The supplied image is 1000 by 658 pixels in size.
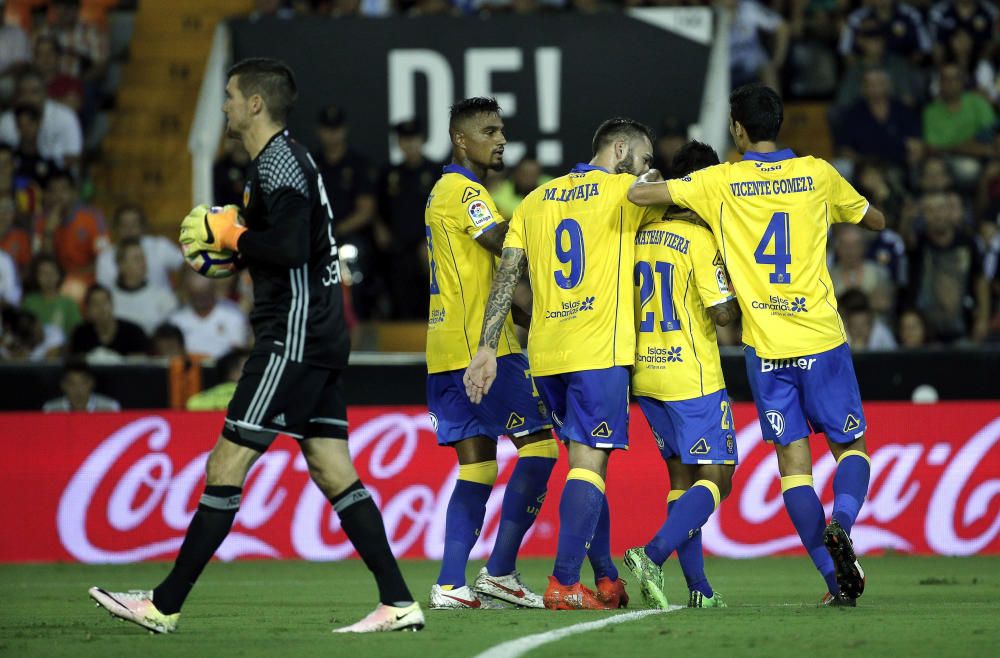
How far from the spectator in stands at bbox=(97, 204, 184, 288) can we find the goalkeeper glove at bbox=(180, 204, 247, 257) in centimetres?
846

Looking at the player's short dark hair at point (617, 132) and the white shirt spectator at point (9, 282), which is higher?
the player's short dark hair at point (617, 132)

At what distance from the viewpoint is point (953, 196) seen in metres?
14.4

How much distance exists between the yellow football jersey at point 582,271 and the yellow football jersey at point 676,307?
210mm

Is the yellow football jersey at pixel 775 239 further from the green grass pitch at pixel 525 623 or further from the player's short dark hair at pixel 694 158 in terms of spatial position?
the green grass pitch at pixel 525 623

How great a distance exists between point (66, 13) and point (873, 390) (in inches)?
395

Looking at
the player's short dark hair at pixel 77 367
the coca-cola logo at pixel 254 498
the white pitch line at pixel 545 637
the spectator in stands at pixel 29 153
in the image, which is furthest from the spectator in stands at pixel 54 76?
the white pitch line at pixel 545 637

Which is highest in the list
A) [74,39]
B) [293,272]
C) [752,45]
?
[74,39]

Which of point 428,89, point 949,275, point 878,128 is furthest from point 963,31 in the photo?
point 428,89

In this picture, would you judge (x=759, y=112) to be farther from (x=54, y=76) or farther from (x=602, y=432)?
(x=54, y=76)

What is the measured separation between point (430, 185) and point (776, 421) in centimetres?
765

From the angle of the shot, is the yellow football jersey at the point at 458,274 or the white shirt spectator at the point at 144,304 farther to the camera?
the white shirt spectator at the point at 144,304

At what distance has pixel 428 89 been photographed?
51.3ft

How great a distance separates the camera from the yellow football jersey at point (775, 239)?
7.75 m

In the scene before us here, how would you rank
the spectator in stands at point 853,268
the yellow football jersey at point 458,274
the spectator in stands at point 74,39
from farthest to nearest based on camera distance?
the spectator in stands at point 74,39
the spectator in stands at point 853,268
the yellow football jersey at point 458,274
